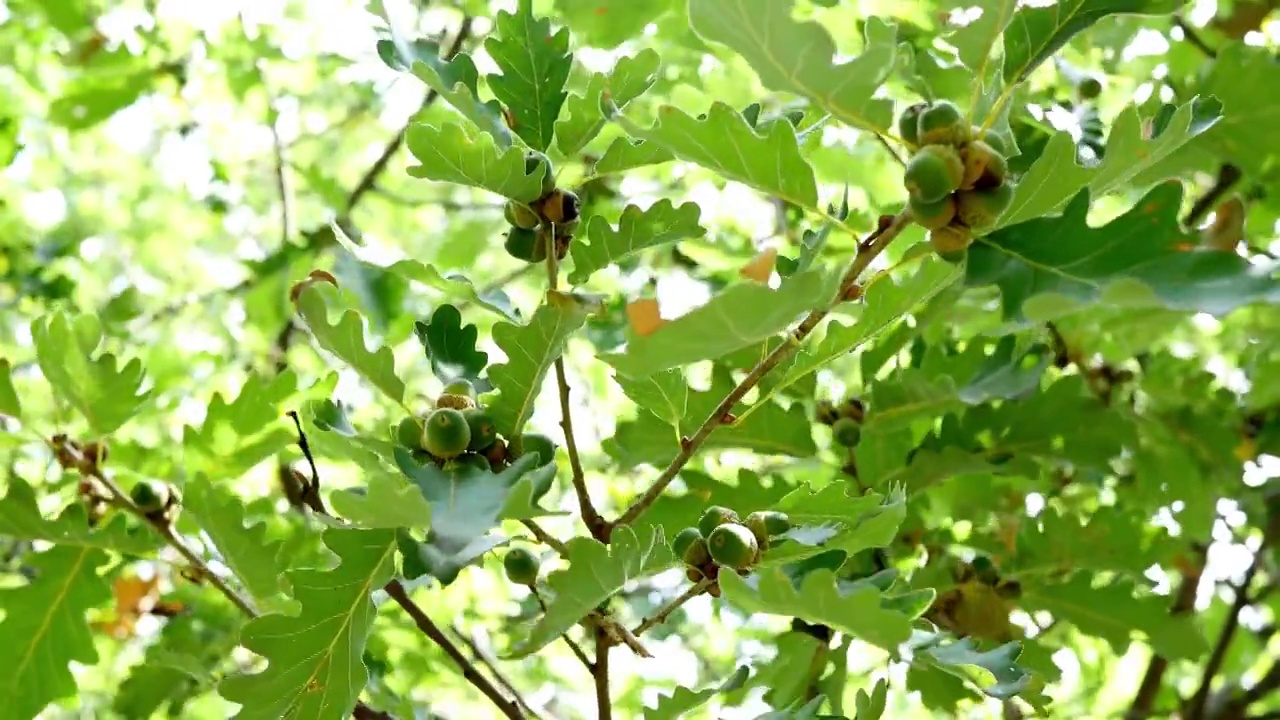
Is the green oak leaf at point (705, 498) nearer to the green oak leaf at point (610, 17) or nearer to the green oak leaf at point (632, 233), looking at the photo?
the green oak leaf at point (632, 233)

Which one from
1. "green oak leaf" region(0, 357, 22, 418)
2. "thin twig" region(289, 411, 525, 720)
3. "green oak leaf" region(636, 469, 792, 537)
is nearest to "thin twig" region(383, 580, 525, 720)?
"thin twig" region(289, 411, 525, 720)

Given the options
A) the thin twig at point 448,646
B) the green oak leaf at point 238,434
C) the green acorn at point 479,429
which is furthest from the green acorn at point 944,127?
the green oak leaf at point 238,434

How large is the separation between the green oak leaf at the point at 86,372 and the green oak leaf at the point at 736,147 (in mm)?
945

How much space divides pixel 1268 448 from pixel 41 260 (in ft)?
10.5

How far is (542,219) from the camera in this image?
1244mm

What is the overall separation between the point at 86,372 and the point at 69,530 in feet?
0.70

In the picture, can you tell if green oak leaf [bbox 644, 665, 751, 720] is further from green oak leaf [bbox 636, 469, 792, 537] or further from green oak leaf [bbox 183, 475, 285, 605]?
green oak leaf [bbox 183, 475, 285, 605]

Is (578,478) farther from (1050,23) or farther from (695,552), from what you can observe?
(1050,23)

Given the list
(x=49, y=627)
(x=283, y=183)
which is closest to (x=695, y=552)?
(x=49, y=627)

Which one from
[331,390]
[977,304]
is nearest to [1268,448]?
[977,304]

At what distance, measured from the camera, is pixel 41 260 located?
344 cm

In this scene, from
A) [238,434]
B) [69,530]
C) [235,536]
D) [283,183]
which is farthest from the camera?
[283,183]

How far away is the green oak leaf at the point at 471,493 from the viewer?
94 cm

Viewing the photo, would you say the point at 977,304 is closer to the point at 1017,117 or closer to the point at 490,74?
the point at 1017,117
